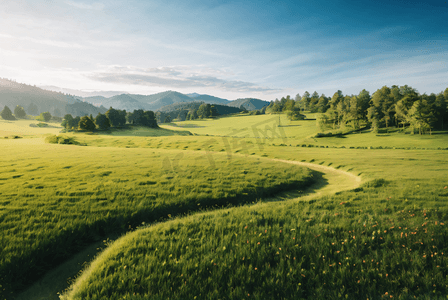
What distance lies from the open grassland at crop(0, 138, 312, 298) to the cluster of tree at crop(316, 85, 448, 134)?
232ft

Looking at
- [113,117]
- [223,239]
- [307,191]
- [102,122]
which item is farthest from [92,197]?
[113,117]

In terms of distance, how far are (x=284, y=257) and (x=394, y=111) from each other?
98275 mm

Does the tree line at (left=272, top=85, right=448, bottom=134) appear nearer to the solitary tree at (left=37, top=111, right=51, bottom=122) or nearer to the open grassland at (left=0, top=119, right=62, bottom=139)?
the open grassland at (left=0, top=119, right=62, bottom=139)

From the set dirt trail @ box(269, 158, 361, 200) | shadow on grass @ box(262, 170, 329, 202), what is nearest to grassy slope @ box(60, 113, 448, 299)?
shadow on grass @ box(262, 170, 329, 202)

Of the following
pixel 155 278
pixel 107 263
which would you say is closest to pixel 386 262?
pixel 155 278

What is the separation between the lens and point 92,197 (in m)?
9.41

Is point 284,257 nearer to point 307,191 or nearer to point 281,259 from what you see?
point 281,259

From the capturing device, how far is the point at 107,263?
5.04 metres

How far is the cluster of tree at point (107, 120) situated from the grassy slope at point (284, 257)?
80345 millimetres

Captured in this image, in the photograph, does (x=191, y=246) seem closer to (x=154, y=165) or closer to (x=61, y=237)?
(x=61, y=237)

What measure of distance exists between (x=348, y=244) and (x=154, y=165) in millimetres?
15602

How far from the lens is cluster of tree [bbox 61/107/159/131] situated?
70000 mm

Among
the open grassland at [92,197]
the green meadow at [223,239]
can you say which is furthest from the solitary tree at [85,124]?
the green meadow at [223,239]

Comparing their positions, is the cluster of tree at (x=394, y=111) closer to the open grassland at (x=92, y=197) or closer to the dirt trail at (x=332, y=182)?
the dirt trail at (x=332, y=182)
